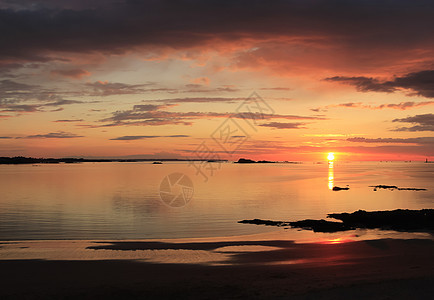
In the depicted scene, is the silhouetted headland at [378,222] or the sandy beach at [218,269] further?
the silhouetted headland at [378,222]

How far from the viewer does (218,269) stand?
20.7 meters

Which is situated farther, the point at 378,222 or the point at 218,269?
the point at 378,222

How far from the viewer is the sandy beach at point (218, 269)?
15797 millimetres

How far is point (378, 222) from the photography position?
39094 millimetres

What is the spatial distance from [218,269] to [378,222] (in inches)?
957

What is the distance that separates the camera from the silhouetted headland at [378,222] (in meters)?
36.8

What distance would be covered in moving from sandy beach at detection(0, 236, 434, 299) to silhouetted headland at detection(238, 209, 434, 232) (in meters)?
6.69

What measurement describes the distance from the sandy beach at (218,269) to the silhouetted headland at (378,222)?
21.9 feet

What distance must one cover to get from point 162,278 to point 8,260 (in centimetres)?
1059

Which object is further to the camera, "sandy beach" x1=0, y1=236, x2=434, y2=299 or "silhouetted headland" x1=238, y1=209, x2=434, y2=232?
"silhouetted headland" x1=238, y1=209, x2=434, y2=232

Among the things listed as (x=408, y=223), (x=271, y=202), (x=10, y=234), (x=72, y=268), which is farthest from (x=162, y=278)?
(x=271, y=202)

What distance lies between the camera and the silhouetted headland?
36.8 metres

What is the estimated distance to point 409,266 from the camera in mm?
20531

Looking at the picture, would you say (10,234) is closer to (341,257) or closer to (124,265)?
Result: (124,265)
